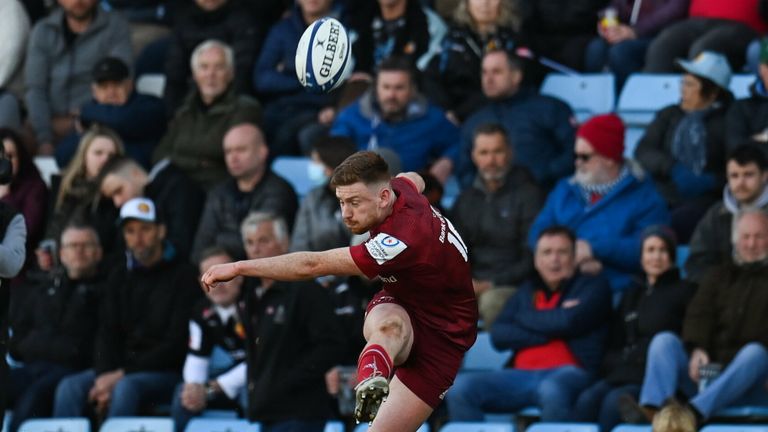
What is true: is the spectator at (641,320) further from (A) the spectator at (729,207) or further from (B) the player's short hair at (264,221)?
(B) the player's short hair at (264,221)

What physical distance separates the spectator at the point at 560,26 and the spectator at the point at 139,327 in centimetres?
382

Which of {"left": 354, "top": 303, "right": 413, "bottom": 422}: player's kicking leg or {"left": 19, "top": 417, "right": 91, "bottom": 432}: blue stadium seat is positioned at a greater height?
{"left": 354, "top": 303, "right": 413, "bottom": 422}: player's kicking leg

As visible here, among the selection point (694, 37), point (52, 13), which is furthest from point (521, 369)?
point (52, 13)

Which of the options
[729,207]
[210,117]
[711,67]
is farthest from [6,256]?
[711,67]

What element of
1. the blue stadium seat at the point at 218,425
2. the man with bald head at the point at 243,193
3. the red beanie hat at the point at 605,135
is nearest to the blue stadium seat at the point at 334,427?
the blue stadium seat at the point at 218,425

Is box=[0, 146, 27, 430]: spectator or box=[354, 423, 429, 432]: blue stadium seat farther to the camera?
box=[354, 423, 429, 432]: blue stadium seat

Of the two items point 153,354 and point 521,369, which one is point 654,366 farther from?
point 153,354

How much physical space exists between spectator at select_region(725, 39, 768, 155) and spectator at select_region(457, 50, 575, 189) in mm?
1328

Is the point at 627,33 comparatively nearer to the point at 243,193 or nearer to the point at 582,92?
the point at 582,92

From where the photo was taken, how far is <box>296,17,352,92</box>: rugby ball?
10492 millimetres

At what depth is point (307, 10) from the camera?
15.7m

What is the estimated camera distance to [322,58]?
34.5 ft

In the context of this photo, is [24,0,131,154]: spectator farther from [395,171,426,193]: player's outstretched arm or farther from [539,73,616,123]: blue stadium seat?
[395,171,426,193]: player's outstretched arm

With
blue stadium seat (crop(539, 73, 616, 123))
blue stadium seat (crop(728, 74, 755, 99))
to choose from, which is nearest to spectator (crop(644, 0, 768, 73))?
blue stadium seat (crop(728, 74, 755, 99))
